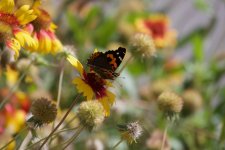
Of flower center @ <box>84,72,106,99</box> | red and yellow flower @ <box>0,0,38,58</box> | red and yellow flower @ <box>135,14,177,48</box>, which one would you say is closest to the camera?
red and yellow flower @ <box>0,0,38,58</box>

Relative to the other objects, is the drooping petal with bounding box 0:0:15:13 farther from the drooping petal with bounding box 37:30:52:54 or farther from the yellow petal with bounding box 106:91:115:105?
the yellow petal with bounding box 106:91:115:105

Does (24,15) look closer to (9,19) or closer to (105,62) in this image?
(9,19)

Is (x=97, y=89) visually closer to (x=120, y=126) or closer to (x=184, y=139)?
(x=120, y=126)

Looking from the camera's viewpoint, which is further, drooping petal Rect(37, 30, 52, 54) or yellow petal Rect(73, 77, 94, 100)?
drooping petal Rect(37, 30, 52, 54)

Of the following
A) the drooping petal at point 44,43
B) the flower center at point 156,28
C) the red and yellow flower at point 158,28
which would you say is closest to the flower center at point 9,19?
the drooping petal at point 44,43

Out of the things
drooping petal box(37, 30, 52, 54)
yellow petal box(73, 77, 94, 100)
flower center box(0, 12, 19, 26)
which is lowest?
yellow petal box(73, 77, 94, 100)

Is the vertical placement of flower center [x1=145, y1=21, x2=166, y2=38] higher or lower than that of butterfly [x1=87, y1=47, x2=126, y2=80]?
higher

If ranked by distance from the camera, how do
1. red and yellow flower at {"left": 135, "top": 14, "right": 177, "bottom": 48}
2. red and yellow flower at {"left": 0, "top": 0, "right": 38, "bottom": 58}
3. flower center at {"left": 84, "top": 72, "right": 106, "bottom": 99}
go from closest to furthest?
red and yellow flower at {"left": 0, "top": 0, "right": 38, "bottom": 58} < flower center at {"left": 84, "top": 72, "right": 106, "bottom": 99} < red and yellow flower at {"left": 135, "top": 14, "right": 177, "bottom": 48}

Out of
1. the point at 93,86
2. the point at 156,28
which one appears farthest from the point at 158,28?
the point at 93,86

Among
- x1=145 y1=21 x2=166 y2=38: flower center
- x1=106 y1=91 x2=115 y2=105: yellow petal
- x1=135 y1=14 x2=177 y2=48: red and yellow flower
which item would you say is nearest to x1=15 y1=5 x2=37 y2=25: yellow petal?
x1=106 y1=91 x2=115 y2=105: yellow petal
